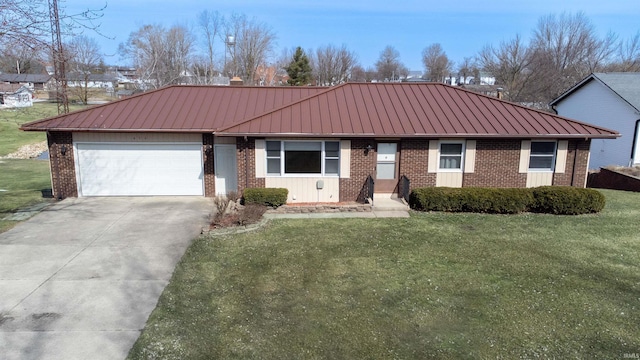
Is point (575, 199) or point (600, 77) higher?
point (600, 77)

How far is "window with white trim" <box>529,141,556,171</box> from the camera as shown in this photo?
14.7m

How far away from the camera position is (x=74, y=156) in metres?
15.1

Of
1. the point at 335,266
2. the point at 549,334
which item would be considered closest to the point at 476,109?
the point at 335,266

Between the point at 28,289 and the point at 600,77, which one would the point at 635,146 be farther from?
the point at 28,289

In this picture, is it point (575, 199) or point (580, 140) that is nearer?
point (575, 199)

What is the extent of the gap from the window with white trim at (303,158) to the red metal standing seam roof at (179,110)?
2.39 metres

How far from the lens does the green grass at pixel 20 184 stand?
13984 mm

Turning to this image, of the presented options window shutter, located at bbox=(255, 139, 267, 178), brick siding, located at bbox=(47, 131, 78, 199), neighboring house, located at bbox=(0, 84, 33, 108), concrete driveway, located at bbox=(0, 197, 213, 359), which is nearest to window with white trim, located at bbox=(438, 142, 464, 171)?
window shutter, located at bbox=(255, 139, 267, 178)

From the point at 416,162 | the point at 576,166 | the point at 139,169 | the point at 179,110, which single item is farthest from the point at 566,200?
the point at 139,169

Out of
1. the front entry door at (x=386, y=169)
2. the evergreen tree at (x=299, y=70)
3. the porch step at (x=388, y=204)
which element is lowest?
the porch step at (x=388, y=204)

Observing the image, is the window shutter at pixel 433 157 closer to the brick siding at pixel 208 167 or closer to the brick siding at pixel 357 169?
the brick siding at pixel 357 169

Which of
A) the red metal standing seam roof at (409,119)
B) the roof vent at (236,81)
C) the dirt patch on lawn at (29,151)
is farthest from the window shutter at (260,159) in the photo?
the dirt patch on lawn at (29,151)

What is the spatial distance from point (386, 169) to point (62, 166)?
11.7 metres

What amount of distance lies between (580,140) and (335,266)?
10.9m
